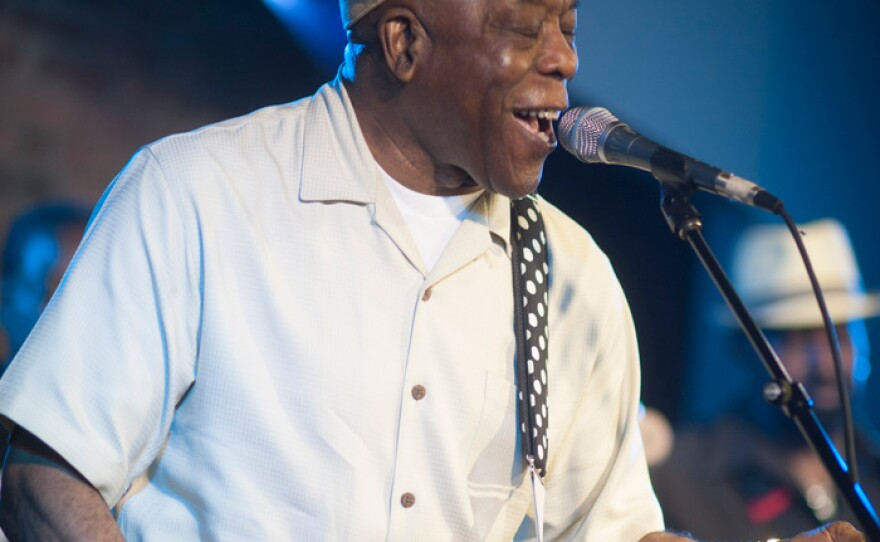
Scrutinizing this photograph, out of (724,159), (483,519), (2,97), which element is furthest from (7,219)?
(724,159)

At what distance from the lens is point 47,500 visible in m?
2.15

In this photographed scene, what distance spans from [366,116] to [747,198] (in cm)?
106

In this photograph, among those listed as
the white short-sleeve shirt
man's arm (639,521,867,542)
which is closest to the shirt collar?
the white short-sleeve shirt

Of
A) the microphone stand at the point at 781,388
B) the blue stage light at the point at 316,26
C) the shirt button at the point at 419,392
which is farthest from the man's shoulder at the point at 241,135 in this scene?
the blue stage light at the point at 316,26

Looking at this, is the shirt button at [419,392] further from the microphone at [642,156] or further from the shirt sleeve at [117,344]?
the microphone at [642,156]

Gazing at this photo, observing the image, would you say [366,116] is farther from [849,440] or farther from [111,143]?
[111,143]

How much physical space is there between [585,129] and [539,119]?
337mm

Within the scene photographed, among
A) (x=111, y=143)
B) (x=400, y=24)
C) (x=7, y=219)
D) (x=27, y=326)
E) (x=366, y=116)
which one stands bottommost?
(x=27, y=326)

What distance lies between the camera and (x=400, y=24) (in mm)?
2561

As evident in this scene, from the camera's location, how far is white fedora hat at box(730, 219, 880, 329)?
5.50 meters

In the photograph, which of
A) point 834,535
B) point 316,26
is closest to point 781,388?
point 834,535

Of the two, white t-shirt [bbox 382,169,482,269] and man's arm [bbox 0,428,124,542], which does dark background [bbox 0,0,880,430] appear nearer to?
white t-shirt [bbox 382,169,482,269]

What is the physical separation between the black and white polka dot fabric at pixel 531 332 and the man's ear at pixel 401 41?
49cm

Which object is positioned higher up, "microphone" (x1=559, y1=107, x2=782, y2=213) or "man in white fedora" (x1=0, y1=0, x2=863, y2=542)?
"microphone" (x1=559, y1=107, x2=782, y2=213)
